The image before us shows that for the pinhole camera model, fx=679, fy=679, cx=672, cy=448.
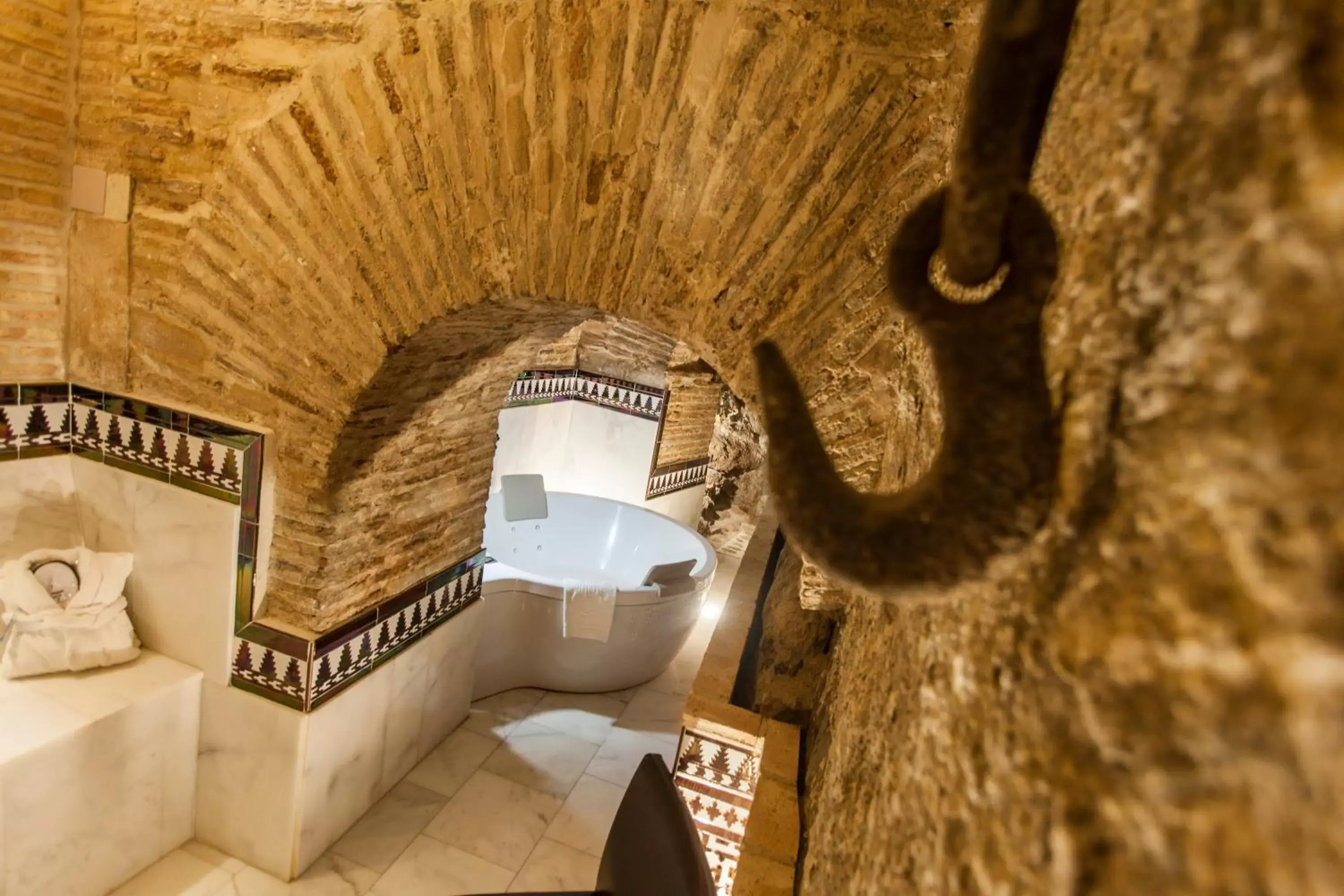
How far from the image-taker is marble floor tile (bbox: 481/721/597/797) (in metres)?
3.11

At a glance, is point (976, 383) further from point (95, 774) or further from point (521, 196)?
point (95, 774)

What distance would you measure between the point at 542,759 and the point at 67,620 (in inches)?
76.3

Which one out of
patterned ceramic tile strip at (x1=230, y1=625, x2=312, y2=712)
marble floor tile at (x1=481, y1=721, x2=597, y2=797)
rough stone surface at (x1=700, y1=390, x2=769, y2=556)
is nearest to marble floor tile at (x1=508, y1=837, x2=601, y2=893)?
marble floor tile at (x1=481, y1=721, x2=597, y2=797)

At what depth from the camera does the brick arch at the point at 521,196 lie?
1244 millimetres

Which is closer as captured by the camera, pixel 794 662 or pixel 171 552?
pixel 794 662

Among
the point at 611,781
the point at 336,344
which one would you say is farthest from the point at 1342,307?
the point at 611,781

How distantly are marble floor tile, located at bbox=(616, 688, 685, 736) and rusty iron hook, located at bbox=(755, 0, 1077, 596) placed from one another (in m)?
3.40

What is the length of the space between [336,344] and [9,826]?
1.67m

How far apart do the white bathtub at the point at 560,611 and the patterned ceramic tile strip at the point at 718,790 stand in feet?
5.36

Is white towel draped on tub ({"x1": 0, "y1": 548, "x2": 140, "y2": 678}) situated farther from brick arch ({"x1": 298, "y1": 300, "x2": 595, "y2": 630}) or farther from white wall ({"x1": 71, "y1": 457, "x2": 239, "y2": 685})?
brick arch ({"x1": 298, "y1": 300, "x2": 595, "y2": 630})

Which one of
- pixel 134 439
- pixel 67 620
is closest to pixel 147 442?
pixel 134 439

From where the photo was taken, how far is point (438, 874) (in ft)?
8.39

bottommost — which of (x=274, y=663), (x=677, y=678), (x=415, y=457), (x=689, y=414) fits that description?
(x=677, y=678)

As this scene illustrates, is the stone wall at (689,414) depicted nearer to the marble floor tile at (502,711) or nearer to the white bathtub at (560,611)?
the white bathtub at (560,611)
